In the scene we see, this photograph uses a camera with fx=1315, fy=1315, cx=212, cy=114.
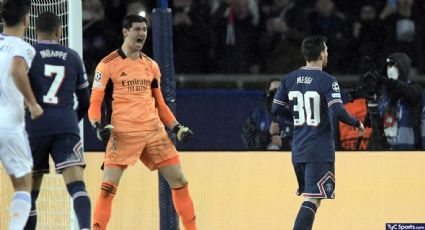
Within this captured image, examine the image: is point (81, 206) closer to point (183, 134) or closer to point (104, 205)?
point (104, 205)

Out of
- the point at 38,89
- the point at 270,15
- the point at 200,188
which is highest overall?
the point at 270,15

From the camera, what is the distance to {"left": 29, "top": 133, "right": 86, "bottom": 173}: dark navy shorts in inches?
360

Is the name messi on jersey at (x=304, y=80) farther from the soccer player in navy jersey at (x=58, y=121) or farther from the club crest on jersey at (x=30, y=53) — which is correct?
the club crest on jersey at (x=30, y=53)

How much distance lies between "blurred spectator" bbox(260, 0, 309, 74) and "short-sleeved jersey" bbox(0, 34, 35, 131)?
18.3ft

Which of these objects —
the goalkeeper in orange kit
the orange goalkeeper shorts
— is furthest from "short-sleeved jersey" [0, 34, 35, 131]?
the orange goalkeeper shorts

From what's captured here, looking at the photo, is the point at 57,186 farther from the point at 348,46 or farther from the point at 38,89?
the point at 348,46

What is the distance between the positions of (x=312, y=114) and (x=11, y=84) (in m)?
2.61

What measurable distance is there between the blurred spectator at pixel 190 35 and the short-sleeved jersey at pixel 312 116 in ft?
12.7

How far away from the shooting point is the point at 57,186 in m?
11.6

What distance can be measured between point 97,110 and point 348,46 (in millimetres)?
4690

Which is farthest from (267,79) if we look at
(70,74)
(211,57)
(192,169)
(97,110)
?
(70,74)

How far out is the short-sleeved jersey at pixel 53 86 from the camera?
29.9 ft

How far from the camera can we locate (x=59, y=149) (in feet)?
30.0

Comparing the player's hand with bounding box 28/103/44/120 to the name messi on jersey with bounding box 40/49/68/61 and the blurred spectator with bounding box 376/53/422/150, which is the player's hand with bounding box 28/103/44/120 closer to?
the name messi on jersey with bounding box 40/49/68/61
